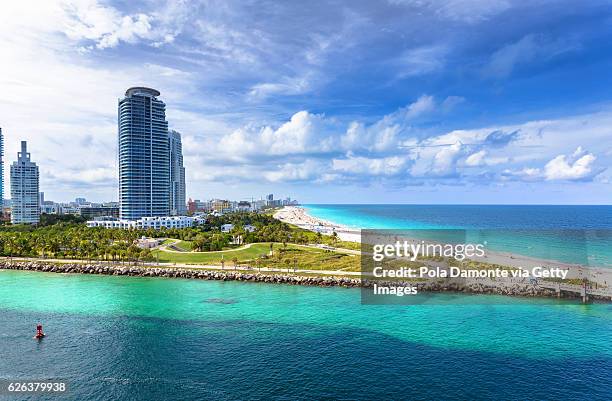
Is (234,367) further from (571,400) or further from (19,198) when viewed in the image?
(19,198)

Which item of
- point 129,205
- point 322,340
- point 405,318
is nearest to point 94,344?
point 322,340

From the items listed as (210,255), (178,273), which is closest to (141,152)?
(210,255)

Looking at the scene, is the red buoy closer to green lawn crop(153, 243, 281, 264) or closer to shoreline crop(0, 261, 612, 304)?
shoreline crop(0, 261, 612, 304)

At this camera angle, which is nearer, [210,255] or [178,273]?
[178,273]

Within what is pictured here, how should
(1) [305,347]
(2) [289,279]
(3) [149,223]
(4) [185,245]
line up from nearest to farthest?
1. (1) [305,347]
2. (2) [289,279]
3. (4) [185,245]
4. (3) [149,223]

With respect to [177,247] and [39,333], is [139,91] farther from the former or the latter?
[39,333]

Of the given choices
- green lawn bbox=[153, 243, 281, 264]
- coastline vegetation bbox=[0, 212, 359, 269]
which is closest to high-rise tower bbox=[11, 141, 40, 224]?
coastline vegetation bbox=[0, 212, 359, 269]

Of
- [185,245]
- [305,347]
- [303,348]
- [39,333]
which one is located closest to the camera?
[303,348]
